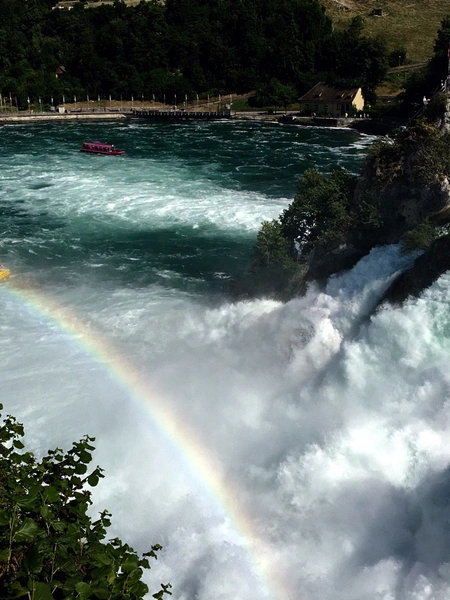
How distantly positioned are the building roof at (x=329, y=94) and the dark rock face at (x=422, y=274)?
289 feet

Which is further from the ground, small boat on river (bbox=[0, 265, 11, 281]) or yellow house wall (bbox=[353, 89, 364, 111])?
yellow house wall (bbox=[353, 89, 364, 111])

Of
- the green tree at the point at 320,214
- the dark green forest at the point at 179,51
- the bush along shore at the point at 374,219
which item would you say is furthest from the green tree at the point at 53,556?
the dark green forest at the point at 179,51

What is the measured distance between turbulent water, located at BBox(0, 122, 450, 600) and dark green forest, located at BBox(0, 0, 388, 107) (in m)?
87.6

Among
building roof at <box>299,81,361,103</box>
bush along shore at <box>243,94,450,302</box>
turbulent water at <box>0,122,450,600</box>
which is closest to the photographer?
turbulent water at <box>0,122,450,600</box>

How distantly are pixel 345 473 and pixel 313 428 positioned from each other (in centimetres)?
278

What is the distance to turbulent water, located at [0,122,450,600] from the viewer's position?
61.7 ft

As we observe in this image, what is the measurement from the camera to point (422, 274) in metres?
24.7

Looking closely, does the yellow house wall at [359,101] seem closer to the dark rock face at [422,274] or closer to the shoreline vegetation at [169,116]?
the shoreline vegetation at [169,116]

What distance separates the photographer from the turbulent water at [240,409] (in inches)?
740

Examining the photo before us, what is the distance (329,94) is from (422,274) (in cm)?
9383

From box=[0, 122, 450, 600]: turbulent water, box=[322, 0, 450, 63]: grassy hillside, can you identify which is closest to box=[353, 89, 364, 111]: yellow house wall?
box=[322, 0, 450, 63]: grassy hillside

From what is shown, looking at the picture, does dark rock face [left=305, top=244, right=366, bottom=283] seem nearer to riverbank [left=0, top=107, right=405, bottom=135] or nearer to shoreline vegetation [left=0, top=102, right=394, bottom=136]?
riverbank [left=0, top=107, right=405, bottom=135]

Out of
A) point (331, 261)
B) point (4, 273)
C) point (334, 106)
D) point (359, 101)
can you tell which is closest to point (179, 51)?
point (334, 106)

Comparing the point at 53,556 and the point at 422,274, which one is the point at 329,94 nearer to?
the point at 422,274
